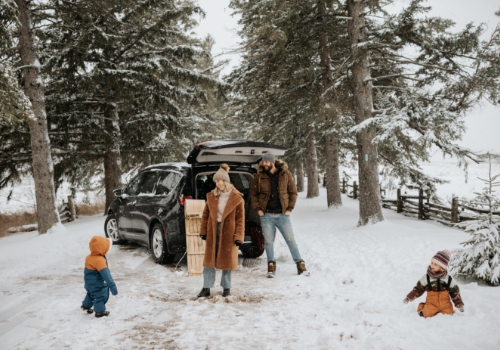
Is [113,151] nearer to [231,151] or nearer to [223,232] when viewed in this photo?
[231,151]

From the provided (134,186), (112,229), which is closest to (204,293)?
(134,186)

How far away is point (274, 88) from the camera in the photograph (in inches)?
632

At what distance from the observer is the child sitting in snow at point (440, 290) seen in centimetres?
407

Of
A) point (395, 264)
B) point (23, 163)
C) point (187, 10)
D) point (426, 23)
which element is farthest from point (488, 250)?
point (23, 163)

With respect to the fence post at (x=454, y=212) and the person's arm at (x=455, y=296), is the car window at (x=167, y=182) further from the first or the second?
the fence post at (x=454, y=212)

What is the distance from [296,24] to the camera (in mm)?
11531

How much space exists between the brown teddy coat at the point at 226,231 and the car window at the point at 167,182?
185 centimetres

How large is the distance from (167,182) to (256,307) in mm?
3536

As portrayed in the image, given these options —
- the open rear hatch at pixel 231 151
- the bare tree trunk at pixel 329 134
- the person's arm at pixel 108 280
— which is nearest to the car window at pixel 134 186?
the open rear hatch at pixel 231 151

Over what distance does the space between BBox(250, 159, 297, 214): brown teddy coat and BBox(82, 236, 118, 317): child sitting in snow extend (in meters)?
2.76

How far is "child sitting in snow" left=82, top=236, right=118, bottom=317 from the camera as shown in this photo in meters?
4.54

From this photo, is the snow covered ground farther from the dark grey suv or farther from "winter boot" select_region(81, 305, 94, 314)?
the dark grey suv

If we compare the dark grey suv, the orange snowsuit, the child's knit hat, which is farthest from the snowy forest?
the dark grey suv

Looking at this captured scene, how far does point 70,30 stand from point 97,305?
10.6 m
